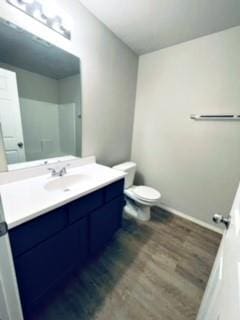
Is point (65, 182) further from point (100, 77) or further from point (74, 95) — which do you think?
point (100, 77)

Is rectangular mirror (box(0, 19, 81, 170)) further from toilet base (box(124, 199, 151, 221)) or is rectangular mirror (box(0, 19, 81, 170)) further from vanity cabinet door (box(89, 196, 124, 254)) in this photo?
toilet base (box(124, 199, 151, 221))

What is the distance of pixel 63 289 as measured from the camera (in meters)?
1.22

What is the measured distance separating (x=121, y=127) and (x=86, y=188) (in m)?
1.35

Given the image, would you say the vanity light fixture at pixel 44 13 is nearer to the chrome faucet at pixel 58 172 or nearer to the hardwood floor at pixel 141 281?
the chrome faucet at pixel 58 172

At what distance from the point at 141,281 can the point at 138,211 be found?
2.94 ft

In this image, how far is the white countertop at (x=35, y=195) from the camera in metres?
0.82

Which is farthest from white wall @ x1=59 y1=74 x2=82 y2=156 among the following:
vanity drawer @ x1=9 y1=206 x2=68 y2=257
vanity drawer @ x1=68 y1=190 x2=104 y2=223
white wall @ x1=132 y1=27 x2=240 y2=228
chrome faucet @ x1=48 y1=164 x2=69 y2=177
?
white wall @ x1=132 y1=27 x2=240 y2=228

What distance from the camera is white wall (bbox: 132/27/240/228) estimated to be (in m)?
1.70

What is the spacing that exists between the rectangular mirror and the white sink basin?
0.23 metres

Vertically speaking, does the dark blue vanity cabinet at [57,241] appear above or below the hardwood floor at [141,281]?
above

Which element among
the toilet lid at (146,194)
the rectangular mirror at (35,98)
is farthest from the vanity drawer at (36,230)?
the toilet lid at (146,194)

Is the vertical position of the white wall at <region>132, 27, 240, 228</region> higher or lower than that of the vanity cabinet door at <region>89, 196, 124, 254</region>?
higher

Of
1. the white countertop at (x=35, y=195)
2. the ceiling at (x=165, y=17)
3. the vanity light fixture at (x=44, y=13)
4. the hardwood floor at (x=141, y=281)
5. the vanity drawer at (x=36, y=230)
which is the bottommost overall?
the hardwood floor at (x=141, y=281)

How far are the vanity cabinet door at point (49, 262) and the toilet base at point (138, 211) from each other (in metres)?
1.03
